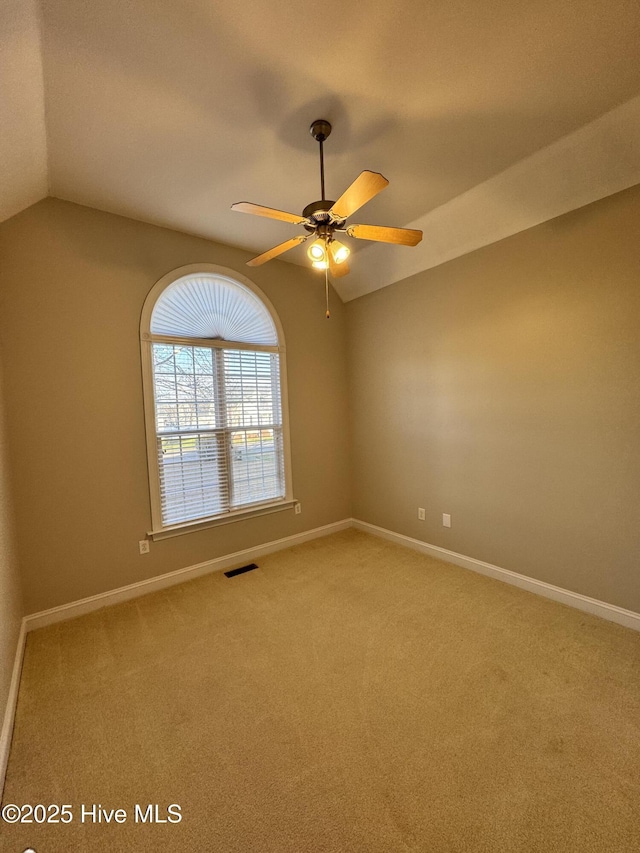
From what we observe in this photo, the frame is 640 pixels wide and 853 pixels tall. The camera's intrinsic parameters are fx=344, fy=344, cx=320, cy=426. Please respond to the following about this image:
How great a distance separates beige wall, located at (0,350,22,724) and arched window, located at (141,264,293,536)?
856mm

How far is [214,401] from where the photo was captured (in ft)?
10.2

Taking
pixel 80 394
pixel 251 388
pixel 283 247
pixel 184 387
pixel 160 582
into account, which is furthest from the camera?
pixel 251 388

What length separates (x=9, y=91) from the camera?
1.42m

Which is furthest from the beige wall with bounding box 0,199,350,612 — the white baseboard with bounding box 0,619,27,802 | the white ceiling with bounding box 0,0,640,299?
the white baseboard with bounding box 0,619,27,802

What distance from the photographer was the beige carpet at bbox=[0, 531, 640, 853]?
45.3 inches

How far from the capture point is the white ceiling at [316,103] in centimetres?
133

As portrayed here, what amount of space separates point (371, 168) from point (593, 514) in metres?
2.66

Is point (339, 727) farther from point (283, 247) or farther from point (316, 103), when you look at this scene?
point (316, 103)

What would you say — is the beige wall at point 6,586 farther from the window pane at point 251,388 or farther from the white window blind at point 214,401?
the window pane at point 251,388

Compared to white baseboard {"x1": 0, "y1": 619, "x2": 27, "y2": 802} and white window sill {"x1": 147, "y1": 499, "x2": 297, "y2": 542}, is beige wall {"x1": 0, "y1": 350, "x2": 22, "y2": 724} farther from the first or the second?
white window sill {"x1": 147, "y1": 499, "x2": 297, "y2": 542}

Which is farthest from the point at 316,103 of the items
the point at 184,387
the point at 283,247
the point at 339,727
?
the point at 339,727

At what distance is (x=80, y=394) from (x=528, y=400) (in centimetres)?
326

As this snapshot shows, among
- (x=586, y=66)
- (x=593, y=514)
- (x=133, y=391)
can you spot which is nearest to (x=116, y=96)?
(x=133, y=391)

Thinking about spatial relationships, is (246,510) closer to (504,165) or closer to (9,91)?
(9,91)
